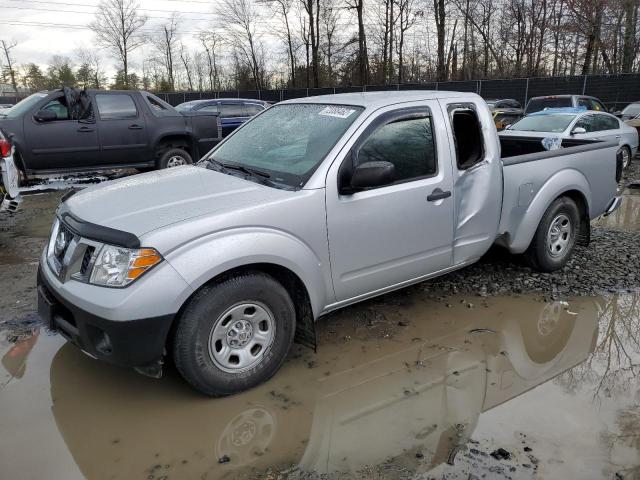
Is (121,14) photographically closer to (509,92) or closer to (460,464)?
(509,92)

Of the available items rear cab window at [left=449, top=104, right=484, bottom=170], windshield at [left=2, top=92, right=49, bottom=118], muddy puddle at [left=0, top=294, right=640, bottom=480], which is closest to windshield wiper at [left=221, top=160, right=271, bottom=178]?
muddy puddle at [left=0, top=294, right=640, bottom=480]

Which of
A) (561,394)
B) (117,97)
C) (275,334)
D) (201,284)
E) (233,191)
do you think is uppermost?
(117,97)

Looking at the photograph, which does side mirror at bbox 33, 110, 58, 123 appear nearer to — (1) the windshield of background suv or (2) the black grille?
Answer: (2) the black grille

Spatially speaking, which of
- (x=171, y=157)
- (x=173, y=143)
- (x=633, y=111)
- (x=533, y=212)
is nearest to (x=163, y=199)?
(x=533, y=212)

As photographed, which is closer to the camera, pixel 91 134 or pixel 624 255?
pixel 624 255

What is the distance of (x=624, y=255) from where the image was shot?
5.81 m

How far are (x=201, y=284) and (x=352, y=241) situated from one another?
110cm

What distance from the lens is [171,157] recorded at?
990cm

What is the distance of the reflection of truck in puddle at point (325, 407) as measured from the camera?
2730mm

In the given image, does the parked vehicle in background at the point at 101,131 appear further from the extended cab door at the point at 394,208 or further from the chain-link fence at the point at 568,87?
the chain-link fence at the point at 568,87

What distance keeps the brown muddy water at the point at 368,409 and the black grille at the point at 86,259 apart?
0.89 metres

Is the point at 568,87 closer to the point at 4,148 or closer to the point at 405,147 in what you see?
the point at 405,147

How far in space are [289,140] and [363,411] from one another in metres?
2.00

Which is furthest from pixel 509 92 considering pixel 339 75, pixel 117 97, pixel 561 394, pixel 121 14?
pixel 121 14
